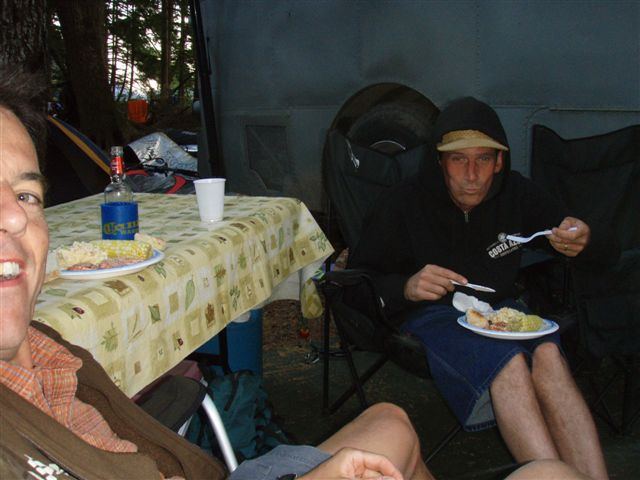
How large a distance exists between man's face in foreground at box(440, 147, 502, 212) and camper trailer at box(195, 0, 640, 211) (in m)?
1.00

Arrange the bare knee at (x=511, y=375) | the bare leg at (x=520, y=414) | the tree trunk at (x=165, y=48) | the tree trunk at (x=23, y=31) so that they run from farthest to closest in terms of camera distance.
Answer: the tree trunk at (x=165, y=48) → the tree trunk at (x=23, y=31) → the bare knee at (x=511, y=375) → the bare leg at (x=520, y=414)

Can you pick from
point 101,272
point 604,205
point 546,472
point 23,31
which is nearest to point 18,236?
point 101,272

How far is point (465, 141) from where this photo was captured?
2.75 m

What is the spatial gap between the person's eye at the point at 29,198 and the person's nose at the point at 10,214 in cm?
5

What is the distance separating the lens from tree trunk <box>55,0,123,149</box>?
1123cm

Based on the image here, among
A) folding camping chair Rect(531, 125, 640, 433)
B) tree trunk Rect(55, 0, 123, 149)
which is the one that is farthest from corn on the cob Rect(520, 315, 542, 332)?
tree trunk Rect(55, 0, 123, 149)

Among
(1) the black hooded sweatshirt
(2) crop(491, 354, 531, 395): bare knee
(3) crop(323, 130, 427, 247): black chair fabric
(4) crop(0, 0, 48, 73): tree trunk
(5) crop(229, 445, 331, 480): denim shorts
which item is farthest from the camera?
(4) crop(0, 0, 48, 73): tree trunk

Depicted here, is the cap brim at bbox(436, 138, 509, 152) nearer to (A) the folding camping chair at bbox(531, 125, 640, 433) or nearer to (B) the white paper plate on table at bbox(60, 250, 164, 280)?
(A) the folding camping chair at bbox(531, 125, 640, 433)

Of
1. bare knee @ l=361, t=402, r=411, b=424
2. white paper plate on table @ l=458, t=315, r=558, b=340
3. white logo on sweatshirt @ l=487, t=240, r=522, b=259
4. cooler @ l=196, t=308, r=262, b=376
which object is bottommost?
cooler @ l=196, t=308, r=262, b=376

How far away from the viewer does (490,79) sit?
12.8ft

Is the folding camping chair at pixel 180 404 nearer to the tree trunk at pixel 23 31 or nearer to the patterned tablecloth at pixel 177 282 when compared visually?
the patterned tablecloth at pixel 177 282

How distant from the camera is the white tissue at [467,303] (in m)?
2.66

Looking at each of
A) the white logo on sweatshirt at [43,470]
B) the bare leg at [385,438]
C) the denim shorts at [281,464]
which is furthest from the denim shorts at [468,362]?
the white logo on sweatshirt at [43,470]

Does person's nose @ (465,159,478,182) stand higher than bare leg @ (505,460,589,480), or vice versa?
person's nose @ (465,159,478,182)
